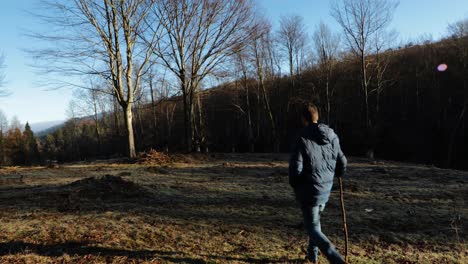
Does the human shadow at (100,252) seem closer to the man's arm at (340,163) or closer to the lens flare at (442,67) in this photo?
the man's arm at (340,163)

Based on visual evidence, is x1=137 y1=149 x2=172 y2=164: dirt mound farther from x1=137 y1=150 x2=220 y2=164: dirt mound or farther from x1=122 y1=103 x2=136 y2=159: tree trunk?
x1=122 y1=103 x2=136 y2=159: tree trunk

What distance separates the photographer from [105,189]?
6.88 metres

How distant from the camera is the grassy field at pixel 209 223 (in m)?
3.94

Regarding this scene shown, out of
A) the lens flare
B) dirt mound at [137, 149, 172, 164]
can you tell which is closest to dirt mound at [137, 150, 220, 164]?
dirt mound at [137, 149, 172, 164]

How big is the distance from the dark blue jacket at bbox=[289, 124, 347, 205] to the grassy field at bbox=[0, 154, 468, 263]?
1.08 metres

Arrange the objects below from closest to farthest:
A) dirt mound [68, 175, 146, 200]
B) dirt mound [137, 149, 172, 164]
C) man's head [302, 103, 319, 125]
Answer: man's head [302, 103, 319, 125] → dirt mound [68, 175, 146, 200] → dirt mound [137, 149, 172, 164]

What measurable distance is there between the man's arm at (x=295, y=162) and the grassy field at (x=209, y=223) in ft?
4.13

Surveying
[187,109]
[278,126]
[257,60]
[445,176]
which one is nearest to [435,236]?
[445,176]

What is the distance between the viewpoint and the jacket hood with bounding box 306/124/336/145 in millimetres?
3332

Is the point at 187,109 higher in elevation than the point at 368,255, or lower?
higher

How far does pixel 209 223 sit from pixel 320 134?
2739 mm

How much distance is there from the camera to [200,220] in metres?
5.34

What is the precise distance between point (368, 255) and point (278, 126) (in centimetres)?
3520

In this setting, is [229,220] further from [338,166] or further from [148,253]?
[338,166]
